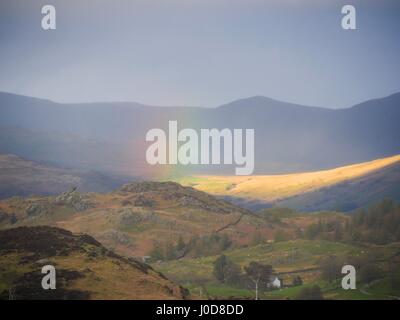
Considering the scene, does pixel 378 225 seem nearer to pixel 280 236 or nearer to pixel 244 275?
pixel 280 236

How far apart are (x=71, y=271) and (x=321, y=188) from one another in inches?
5031

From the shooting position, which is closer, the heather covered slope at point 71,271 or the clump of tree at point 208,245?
the heather covered slope at point 71,271

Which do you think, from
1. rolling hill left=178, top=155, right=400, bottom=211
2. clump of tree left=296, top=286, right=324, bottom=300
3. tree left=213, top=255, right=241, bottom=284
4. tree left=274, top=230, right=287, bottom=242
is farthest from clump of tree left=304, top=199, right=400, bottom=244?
rolling hill left=178, top=155, right=400, bottom=211

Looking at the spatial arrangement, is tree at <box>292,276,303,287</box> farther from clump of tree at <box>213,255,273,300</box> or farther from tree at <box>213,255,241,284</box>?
tree at <box>213,255,241,284</box>

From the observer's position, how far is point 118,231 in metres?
110

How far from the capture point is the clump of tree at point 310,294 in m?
66.2

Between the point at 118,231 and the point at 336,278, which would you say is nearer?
the point at 336,278

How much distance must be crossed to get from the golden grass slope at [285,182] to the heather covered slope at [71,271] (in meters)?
98.1

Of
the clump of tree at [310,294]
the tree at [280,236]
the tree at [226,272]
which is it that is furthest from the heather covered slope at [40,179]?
the clump of tree at [310,294]

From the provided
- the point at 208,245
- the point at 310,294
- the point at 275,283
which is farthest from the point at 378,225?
the point at 310,294

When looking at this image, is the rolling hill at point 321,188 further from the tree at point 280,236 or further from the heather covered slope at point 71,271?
the heather covered slope at point 71,271

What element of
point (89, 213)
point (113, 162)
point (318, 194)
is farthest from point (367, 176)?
point (89, 213)
